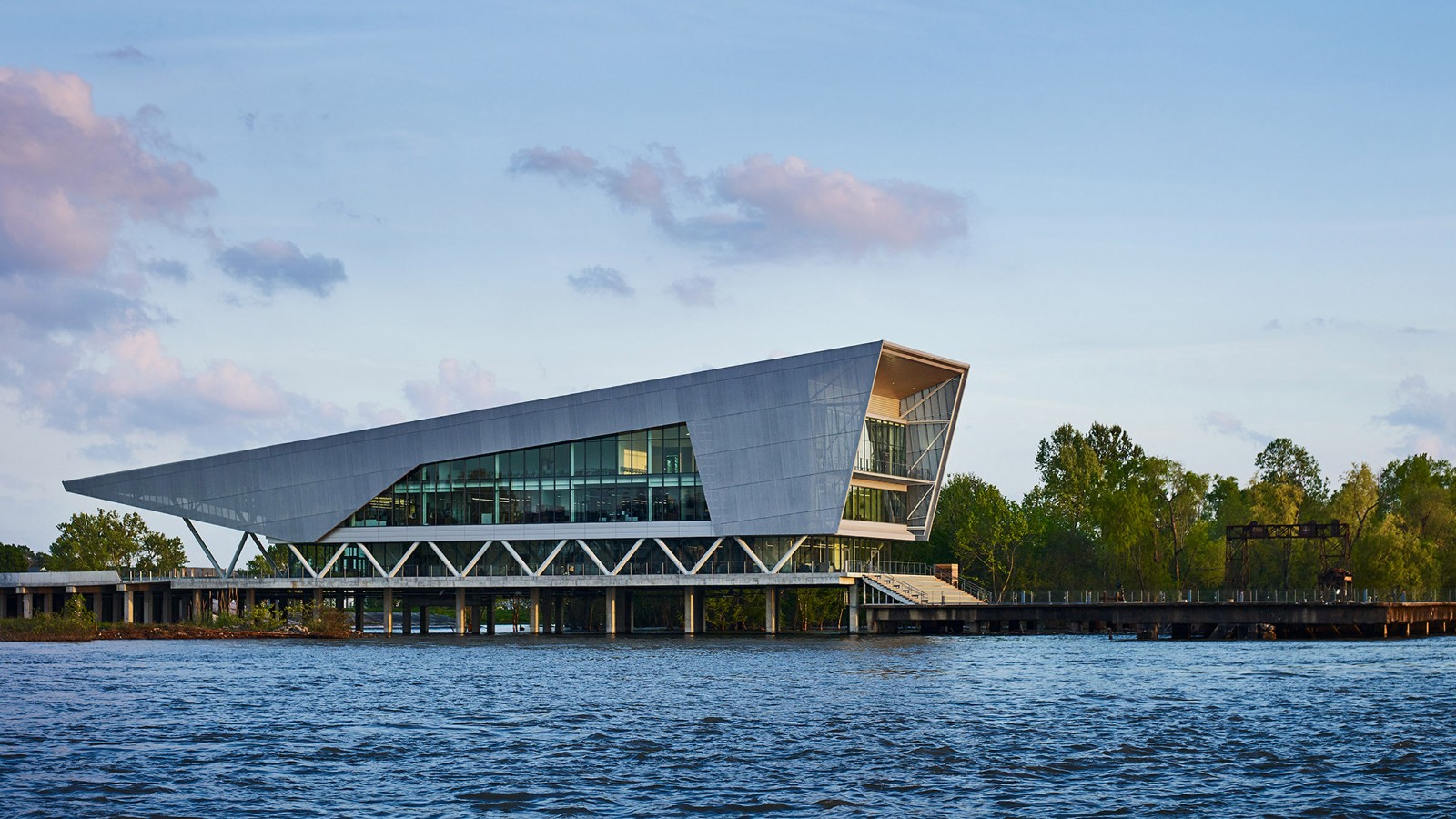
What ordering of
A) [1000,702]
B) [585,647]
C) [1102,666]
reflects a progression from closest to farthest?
[1000,702]
[1102,666]
[585,647]

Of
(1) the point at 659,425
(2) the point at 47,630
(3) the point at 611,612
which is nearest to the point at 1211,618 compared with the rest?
(1) the point at 659,425

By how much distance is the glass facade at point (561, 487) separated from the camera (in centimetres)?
9275

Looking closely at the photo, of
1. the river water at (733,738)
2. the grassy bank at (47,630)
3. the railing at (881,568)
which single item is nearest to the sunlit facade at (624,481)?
the railing at (881,568)

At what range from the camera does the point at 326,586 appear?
99062 millimetres

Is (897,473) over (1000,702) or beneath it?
over

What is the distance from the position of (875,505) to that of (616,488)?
16.4 metres

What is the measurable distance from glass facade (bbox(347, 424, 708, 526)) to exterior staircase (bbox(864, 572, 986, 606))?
38.1 ft

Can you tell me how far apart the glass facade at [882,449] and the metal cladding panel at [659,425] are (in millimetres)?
4541

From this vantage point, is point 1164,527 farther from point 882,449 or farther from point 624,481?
point 624,481

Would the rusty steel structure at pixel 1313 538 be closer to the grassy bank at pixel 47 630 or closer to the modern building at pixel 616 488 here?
the modern building at pixel 616 488

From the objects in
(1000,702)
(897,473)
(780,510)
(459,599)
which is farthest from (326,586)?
(1000,702)

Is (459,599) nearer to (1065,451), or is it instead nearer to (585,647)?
(585,647)

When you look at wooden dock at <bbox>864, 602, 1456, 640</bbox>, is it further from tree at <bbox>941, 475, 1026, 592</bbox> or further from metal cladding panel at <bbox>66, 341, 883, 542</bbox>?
tree at <bbox>941, 475, 1026, 592</bbox>

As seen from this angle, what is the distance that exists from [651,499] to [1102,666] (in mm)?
37265
